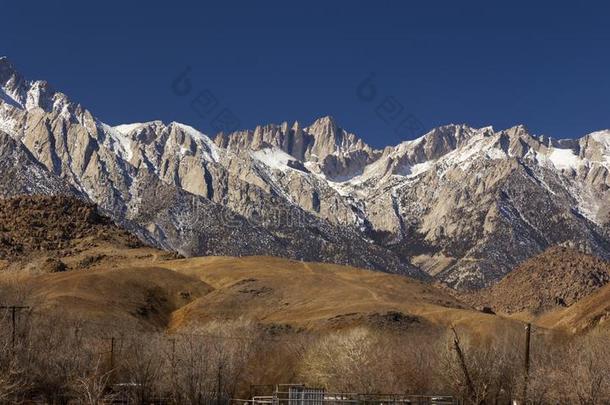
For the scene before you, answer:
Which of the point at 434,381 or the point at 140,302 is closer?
the point at 434,381

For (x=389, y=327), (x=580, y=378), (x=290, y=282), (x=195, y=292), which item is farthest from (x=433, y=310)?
(x=580, y=378)

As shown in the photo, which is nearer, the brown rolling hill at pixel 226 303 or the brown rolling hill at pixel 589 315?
the brown rolling hill at pixel 589 315

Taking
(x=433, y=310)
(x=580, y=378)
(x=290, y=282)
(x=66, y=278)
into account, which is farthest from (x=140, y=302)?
(x=580, y=378)

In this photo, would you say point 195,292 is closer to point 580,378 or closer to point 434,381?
point 434,381

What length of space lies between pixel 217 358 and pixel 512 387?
105 feet

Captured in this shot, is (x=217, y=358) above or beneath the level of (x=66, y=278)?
beneath

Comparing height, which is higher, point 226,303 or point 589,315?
point 226,303

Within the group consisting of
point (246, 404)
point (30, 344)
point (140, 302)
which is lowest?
point (246, 404)

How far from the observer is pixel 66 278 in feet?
580

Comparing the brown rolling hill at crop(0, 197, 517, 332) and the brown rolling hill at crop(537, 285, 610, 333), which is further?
the brown rolling hill at crop(0, 197, 517, 332)

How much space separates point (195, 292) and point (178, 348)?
8540 cm

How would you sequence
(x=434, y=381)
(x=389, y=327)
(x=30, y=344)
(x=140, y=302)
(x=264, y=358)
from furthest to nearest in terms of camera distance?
(x=140, y=302), (x=389, y=327), (x=264, y=358), (x=434, y=381), (x=30, y=344)

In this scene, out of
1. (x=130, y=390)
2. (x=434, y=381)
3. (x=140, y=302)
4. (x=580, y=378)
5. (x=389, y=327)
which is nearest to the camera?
(x=580, y=378)

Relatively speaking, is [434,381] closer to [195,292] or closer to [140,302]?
[140,302]
